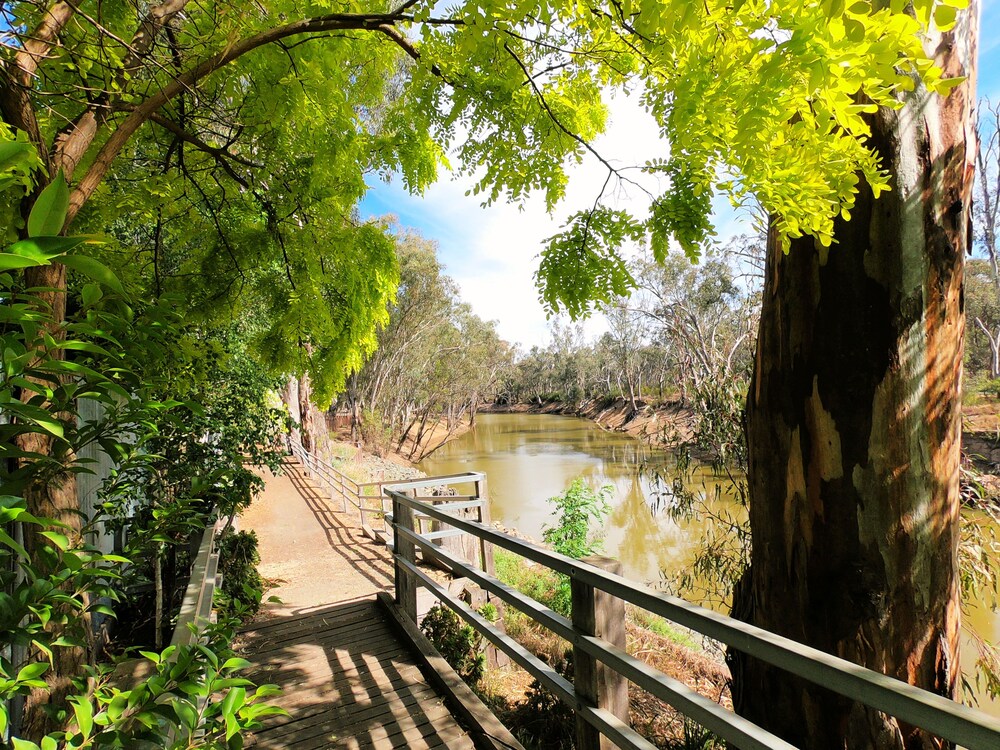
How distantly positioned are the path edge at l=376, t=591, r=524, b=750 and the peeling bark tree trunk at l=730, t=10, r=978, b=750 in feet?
4.14

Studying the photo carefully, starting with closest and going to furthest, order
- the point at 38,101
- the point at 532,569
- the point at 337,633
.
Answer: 1. the point at 38,101
2. the point at 337,633
3. the point at 532,569

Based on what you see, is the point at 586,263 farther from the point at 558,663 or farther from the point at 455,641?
the point at 558,663

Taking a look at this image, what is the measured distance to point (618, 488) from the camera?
18531 mm

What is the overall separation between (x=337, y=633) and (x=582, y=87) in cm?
405

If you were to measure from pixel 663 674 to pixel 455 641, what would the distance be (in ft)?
9.26

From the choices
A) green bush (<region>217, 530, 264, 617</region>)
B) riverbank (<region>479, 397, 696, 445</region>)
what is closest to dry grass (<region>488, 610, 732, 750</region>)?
green bush (<region>217, 530, 264, 617</region>)

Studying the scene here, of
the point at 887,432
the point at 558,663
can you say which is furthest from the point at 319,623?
the point at 887,432

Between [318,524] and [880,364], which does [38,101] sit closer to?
[880,364]

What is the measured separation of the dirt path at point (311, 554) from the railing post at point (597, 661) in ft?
10.9

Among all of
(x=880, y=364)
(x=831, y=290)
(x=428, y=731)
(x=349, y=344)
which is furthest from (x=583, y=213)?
(x=428, y=731)

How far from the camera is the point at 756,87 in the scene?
4.01 ft

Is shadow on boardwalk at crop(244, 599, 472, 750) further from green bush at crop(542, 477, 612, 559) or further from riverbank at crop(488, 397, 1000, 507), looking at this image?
green bush at crop(542, 477, 612, 559)

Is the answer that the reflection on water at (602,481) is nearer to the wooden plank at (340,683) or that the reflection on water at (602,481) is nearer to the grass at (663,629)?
the grass at (663,629)

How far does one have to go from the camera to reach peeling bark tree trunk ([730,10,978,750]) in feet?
5.59
